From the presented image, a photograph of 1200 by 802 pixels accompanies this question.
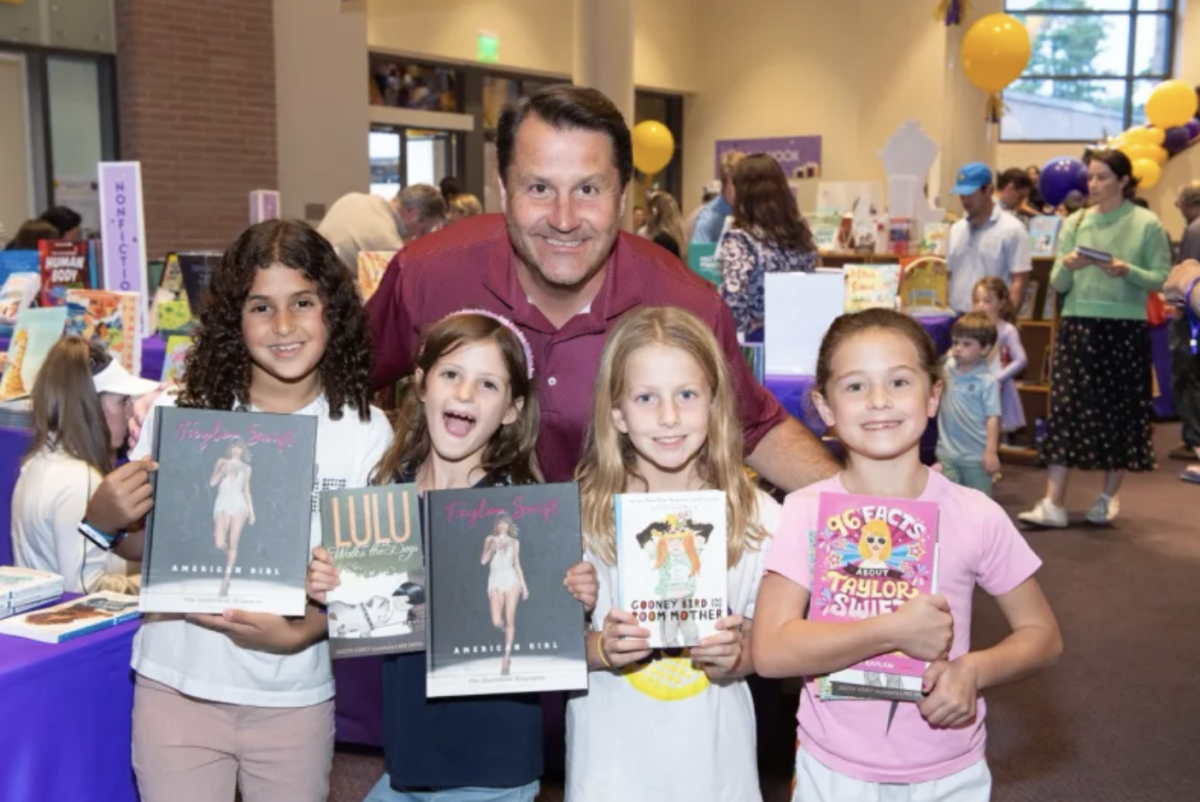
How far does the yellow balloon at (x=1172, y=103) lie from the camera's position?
38.5 ft

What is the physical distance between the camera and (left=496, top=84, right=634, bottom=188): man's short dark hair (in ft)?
6.66

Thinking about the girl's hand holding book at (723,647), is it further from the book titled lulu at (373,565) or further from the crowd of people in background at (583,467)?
the book titled lulu at (373,565)

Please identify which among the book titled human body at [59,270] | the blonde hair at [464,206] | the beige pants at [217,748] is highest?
the blonde hair at [464,206]

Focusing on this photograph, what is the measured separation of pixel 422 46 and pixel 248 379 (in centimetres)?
1058

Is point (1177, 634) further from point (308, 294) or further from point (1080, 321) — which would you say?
point (308, 294)

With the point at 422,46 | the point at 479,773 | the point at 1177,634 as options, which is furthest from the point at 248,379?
the point at 422,46

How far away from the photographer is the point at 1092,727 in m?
3.57

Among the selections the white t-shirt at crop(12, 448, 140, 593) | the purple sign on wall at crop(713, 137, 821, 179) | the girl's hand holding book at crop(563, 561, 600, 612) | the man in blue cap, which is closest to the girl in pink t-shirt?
the girl's hand holding book at crop(563, 561, 600, 612)

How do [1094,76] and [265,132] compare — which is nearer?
[265,132]

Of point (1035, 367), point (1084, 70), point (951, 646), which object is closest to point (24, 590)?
point (951, 646)

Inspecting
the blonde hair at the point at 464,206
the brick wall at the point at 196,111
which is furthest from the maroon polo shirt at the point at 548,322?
the brick wall at the point at 196,111

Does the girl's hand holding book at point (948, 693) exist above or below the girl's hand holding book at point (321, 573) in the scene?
below

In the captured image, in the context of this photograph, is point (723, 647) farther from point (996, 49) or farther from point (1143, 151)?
point (1143, 151)

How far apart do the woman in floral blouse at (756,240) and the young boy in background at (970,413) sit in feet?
3.29
